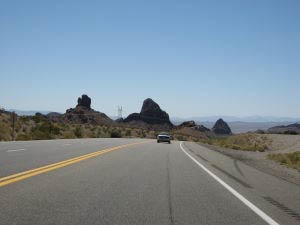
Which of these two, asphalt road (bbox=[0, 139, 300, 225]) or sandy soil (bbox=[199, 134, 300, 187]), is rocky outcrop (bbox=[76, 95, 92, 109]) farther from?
Answer: asphalt road (bbox=[0, 139, 300, 225])

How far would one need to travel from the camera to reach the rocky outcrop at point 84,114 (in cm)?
15538

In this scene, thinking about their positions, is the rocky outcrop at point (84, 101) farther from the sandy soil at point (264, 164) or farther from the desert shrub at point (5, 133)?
the desert shrub at point (5, 133)

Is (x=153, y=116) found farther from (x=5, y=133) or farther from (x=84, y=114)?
(x=5, y=133)

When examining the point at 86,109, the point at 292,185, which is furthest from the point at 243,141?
the point at 86,109

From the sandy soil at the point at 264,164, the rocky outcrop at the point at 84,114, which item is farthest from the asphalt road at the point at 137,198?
the rocky outcrop at the point at 84,114

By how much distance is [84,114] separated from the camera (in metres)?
161

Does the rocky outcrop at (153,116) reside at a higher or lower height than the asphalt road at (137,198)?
higher

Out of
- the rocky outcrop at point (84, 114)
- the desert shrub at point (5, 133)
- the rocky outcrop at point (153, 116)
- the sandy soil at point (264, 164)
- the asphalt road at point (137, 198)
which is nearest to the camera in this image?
the asphalt road at point (137, 198)

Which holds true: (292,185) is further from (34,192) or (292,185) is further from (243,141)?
(243,141)

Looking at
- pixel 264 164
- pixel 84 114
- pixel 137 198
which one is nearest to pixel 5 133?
pixel 264 164

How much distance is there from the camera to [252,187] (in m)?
14.7

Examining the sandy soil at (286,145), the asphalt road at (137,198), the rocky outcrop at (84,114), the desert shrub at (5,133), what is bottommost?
the asphalt road at (137,198)

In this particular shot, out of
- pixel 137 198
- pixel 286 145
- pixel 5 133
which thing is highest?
pixel 5 133

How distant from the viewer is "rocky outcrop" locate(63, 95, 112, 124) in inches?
6117
